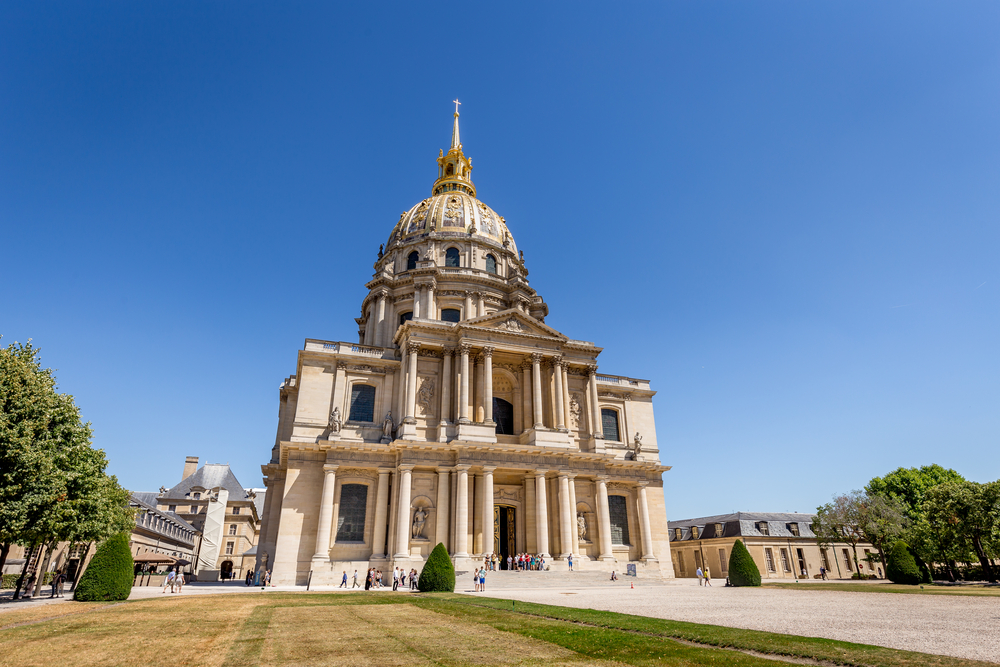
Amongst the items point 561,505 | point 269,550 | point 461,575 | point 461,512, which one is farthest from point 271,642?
point 269,550

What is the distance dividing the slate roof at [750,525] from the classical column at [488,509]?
29180 millimetres

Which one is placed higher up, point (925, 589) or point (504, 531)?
point (504, 531)

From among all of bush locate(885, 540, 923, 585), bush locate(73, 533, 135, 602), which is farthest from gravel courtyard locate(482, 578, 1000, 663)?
bush locate(73, 533, 135, 602)

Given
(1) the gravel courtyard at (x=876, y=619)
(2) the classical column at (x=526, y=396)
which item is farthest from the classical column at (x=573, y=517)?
(1) the gravel courtyard at (x=876, y=619)

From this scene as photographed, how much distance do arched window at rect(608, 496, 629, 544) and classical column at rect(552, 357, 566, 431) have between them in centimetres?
Result: 671

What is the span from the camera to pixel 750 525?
54.8m

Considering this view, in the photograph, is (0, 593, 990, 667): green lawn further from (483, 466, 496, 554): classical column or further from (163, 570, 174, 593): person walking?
(483, 466, 496, 554): classical column

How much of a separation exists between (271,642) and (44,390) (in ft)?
57.2

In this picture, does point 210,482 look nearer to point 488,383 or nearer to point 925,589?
point 488,383

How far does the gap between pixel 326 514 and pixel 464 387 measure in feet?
38.6

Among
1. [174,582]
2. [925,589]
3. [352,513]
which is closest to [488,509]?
[352,513]

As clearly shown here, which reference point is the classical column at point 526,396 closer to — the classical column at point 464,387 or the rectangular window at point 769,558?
the classical column at point 464,387

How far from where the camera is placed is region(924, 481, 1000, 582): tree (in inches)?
1335

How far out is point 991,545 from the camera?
34.3 meters
